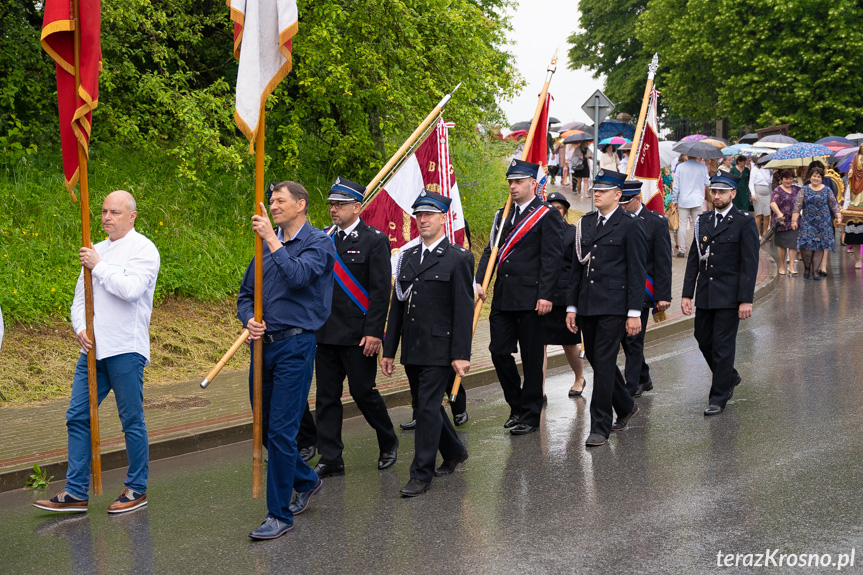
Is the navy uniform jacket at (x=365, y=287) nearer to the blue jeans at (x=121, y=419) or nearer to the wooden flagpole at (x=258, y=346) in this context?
the blue jeans at (x=121, y=419)

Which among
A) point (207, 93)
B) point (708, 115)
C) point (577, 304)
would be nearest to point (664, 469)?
point (577, 304)

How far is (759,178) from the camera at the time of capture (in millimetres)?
24453

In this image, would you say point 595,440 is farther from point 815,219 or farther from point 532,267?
point 815,219

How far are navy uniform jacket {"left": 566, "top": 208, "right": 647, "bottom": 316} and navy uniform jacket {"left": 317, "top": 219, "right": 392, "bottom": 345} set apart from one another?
1769 mm

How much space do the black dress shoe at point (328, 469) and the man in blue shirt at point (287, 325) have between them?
3.83 feet

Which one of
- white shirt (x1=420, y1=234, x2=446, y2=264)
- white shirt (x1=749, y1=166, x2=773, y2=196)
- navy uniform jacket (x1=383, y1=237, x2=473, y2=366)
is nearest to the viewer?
navy uniform jacket (x1=383, y1=237, x2=473, y2=366)

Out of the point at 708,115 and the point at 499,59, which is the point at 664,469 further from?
the point at 708,115

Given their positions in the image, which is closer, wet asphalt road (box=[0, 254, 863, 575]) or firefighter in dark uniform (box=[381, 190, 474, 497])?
wet asphalt road (box=[0, 254, 863, 575])

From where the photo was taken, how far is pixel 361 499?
22.2ft

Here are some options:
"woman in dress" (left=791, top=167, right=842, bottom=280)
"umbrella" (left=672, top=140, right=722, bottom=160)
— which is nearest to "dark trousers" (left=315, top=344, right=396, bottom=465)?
"woman in dress" (left=791, top=167, right=842, bottom=280)

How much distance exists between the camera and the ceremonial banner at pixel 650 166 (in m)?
11.4

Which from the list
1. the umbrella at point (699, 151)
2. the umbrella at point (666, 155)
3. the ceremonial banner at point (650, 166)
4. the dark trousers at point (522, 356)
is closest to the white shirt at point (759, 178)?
the umbrella at point (666, 155)

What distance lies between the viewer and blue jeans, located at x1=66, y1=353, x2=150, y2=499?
258 inches

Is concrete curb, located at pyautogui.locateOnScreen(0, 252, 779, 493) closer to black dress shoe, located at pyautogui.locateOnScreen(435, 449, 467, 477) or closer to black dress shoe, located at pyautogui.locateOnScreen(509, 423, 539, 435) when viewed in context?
black dress shoe, located at pyautogui.locateOnScreen(509, 423, 539, 435)
